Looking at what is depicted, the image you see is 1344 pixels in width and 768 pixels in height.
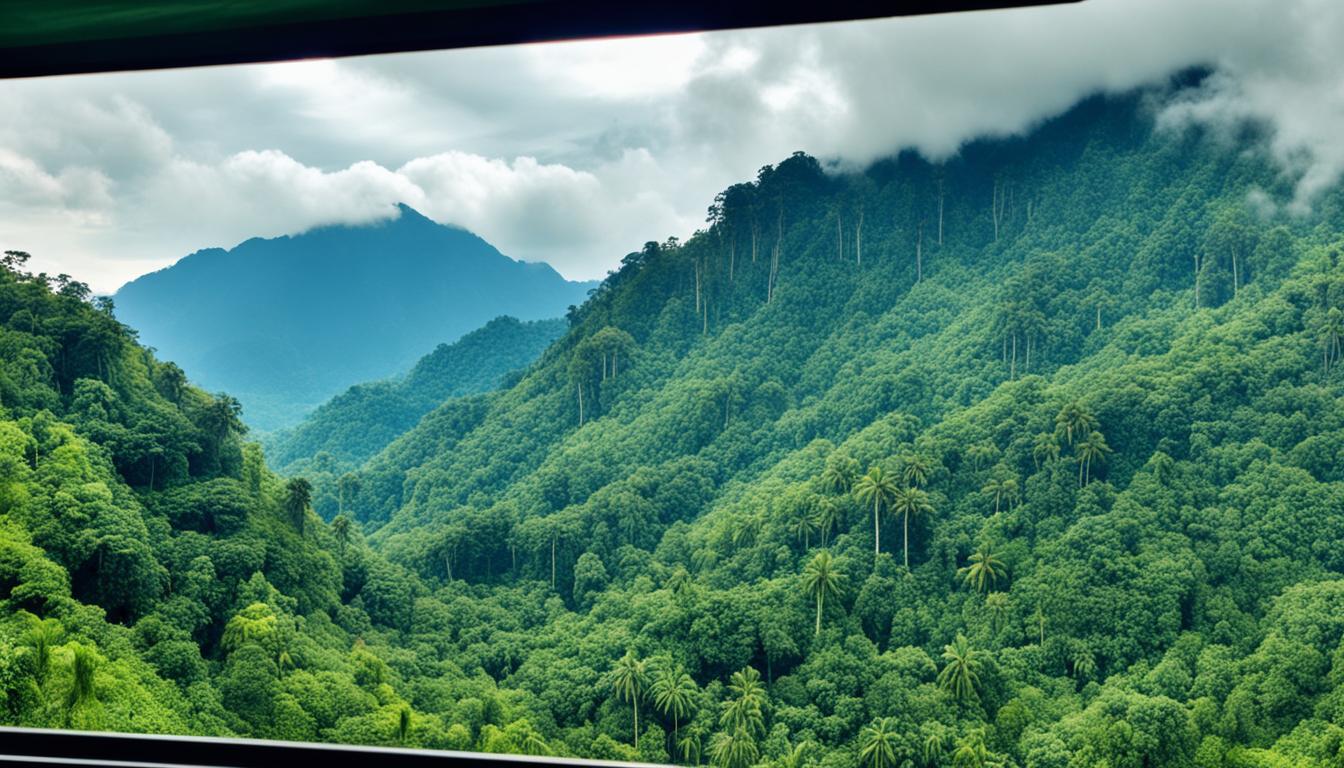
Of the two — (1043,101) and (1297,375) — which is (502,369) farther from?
(1297,375)

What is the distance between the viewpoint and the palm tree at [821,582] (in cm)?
1919

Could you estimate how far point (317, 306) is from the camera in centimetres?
4397

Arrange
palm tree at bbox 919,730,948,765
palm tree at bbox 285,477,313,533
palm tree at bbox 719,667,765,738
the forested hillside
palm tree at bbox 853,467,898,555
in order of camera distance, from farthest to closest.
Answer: palm tree at bbox 853,467,898,555 < palm tree at bbox 285,477,313,533 < palm tree at bbox 719,667,765,738 < palm tree at bbox 919,730,948,765 < the forested hillside

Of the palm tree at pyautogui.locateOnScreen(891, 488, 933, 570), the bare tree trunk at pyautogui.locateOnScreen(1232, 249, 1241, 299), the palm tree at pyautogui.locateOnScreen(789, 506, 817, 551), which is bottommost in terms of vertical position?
the palm tree at pyautogui.locateOnScreen(789, 506, 817, 551)

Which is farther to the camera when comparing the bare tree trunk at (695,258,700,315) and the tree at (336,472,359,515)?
the bare tree trunk at (695,258,700,315)

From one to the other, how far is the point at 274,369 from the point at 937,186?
91.1 ft

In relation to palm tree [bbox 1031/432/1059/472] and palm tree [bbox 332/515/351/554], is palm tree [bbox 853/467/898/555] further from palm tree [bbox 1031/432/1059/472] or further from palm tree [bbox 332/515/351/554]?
palm tree [bbox 332/515/351/554]

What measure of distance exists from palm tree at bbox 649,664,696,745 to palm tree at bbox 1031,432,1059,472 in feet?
31.5

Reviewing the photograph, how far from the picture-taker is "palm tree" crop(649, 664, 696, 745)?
17250 mm

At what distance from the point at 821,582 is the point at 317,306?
3215cm

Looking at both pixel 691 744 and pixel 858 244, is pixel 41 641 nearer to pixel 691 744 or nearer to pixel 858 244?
pixel 691 744

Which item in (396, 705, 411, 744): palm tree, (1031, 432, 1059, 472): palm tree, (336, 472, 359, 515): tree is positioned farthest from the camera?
(336, 472, 359, 515): tree

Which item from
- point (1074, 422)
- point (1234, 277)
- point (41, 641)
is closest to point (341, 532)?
point (41, 641)

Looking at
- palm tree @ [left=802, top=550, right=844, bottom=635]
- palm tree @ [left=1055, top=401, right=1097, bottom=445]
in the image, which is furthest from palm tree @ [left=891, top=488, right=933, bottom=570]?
palm tree @ [left=1055, top=401, right=1097, bottom=445]
